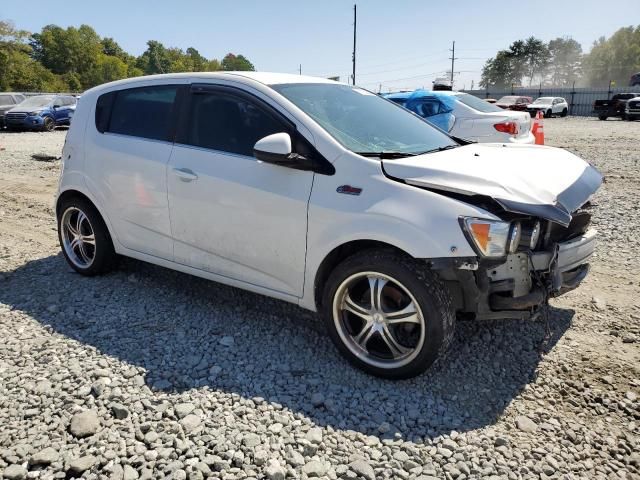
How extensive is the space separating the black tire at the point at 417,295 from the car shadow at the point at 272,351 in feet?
0.52

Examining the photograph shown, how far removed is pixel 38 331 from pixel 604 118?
116 ft

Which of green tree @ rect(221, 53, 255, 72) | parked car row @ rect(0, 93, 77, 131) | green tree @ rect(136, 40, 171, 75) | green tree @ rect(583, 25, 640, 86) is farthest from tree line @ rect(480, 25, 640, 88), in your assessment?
parked car row @ rect(0, 93, 77, 131)

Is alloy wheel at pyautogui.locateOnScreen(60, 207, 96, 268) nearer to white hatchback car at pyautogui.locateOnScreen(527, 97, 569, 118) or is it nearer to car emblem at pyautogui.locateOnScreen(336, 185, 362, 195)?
car emblem at pyautogui.locateOnScreen(336, 185, 362, 195)

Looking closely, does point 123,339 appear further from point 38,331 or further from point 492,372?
point 492,372

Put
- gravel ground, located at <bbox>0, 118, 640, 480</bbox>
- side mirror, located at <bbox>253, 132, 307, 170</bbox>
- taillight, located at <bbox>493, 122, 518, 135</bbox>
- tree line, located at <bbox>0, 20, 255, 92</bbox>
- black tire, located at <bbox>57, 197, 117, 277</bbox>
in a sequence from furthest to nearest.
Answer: tree line, located at <bbox>0, 20, 255, 92</bbox>, taillight, located at <bbox>493, 122, 518, 135</bbox>, black tire, located at <bbox>57, 197, 117, 277</bbox>, side mirror, located at <bbox>253, 132, 307, 170</bbox>, gravel ground, located at <bbox>0, 118, 640, 480</bbox>

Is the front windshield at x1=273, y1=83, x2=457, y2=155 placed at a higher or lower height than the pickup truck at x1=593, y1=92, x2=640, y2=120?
lower

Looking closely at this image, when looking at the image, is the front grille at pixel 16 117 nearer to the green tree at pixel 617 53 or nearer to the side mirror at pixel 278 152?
the side mirror at pixel 278 152

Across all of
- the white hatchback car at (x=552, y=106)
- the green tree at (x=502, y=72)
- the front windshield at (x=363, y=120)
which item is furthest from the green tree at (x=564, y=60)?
the front windshield at (x=363, y=120)

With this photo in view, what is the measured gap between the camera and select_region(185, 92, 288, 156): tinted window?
3635 mm

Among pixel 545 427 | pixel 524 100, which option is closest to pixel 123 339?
pixel 545 427

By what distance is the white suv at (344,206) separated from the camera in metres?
2.93

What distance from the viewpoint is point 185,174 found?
3.88 meters

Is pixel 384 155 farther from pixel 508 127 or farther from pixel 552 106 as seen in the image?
pixel 552 106

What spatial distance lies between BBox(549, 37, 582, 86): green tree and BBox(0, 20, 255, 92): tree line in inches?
3203
